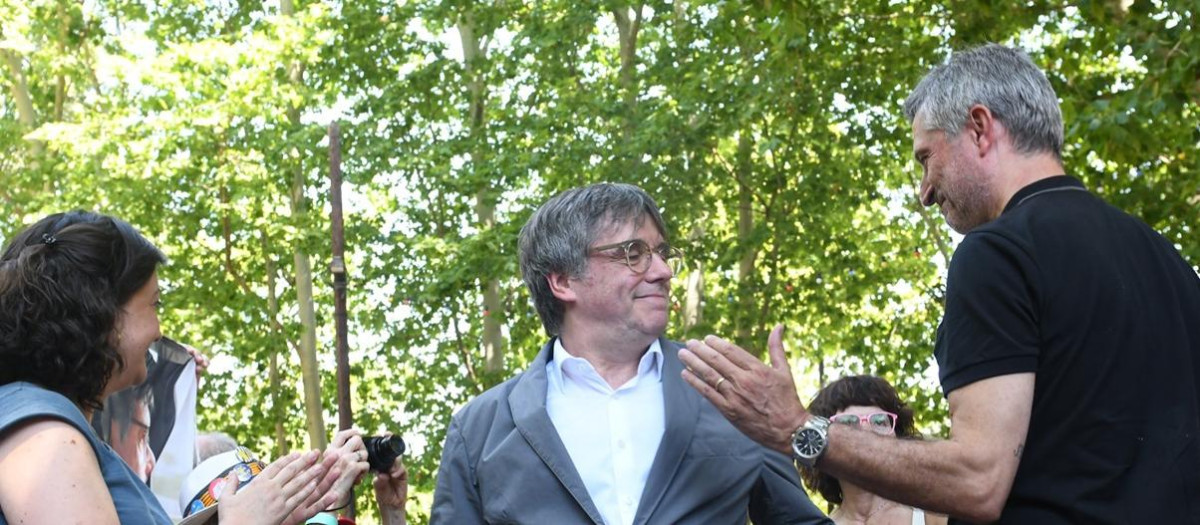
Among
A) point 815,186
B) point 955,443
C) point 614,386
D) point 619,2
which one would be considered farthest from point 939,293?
point 955,443

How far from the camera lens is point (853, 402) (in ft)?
18.3

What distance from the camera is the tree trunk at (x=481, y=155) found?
2059 centimetres

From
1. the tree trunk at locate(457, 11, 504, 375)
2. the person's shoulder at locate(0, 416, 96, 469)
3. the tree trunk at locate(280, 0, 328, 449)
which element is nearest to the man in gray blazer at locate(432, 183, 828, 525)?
the person's shoulder at locate(0, 416, 96, 469)

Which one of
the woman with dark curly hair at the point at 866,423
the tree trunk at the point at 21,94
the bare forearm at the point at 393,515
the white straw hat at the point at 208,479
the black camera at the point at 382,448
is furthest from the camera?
the tree trunk at the point at 21,94

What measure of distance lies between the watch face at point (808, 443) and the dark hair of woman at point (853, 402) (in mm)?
2727

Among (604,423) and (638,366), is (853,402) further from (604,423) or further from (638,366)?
(604,423)

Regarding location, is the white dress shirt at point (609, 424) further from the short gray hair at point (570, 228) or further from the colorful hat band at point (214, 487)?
the colorful hat band at point (214, 487)

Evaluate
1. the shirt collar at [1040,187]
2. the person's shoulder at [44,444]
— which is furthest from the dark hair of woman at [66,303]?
the shirt collar at [1040,187]

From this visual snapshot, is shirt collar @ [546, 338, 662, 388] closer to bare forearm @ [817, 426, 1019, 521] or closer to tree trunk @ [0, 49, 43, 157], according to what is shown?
bare forearm @ [817, 426, 1019, 521]

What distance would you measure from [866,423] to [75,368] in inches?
129

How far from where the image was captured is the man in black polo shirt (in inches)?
106

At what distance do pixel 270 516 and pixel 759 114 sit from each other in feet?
47.2

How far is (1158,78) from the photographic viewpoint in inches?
370

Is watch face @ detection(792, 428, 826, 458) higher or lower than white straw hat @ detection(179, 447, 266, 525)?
higher
